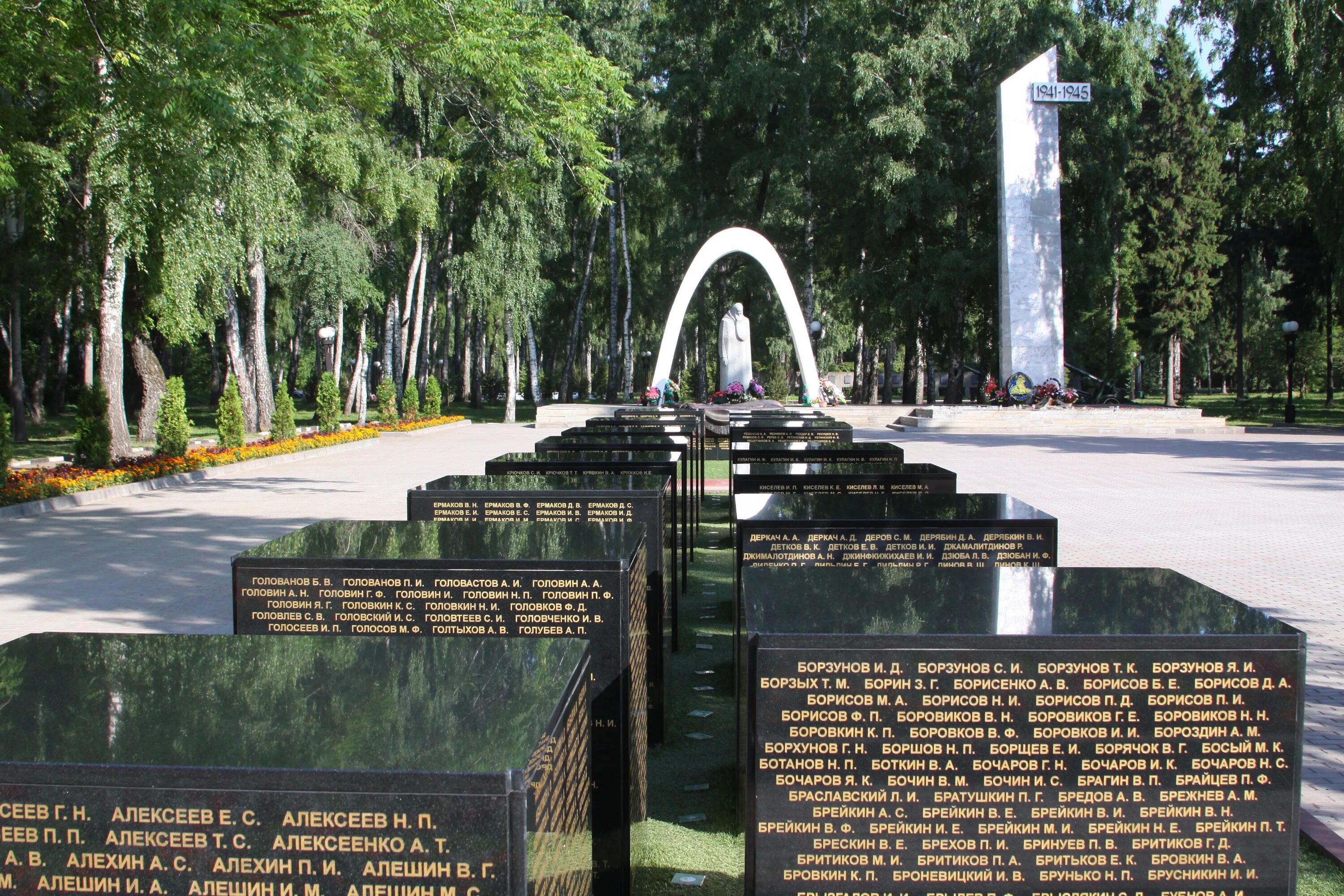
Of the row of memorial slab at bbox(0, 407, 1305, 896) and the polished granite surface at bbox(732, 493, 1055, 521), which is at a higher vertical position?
the polished granite surface at bbox(732, 493, 1055, 521)

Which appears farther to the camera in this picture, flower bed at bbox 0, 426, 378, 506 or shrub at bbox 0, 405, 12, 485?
flower bed at bbox 0, 426, 378, 506

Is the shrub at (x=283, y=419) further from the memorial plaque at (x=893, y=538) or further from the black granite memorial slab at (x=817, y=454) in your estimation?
the memorial plaque at (x=893, y=538)

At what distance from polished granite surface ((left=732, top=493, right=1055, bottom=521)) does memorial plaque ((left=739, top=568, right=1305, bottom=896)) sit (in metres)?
2.45

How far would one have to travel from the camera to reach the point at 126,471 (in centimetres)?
1602

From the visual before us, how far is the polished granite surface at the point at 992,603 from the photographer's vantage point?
288cm

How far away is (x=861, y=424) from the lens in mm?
32812

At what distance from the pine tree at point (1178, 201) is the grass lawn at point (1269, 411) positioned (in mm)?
3880

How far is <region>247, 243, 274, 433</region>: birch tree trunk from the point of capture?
83.4 feet

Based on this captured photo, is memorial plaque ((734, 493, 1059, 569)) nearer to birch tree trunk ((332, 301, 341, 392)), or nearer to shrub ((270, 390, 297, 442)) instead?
shrub ((270, 390, 297, 442))

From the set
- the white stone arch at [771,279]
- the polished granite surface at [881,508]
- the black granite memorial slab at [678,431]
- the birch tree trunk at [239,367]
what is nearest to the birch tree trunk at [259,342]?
the birch tree trunk at [239,367]

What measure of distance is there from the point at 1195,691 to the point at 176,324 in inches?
754

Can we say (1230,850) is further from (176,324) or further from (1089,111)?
(1089,111)

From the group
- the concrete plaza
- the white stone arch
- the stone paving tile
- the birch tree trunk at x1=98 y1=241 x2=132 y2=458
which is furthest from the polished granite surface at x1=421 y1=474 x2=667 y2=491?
the white stone arch

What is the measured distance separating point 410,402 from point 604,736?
1146 inches
